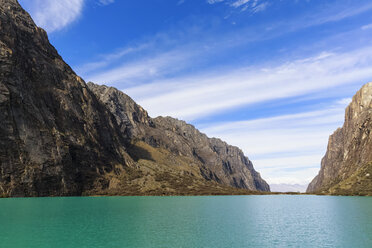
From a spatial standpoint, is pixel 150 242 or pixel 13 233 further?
pixel 13 233

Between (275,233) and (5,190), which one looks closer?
(275,233)

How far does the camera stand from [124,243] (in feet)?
153

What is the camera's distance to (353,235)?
56.2 m

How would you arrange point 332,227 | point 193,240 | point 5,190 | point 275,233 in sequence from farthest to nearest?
point 5,190 → point 332,227 → point 275,233 → point 193,240

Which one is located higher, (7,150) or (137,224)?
(7,150)

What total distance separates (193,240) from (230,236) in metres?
7.91

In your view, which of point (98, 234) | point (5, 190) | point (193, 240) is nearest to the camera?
point (193, 240)

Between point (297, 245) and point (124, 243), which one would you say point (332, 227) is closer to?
point (297, 245)

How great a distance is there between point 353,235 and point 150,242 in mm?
37723

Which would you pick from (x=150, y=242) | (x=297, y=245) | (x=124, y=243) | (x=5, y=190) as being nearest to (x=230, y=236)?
(x=297, y=245)

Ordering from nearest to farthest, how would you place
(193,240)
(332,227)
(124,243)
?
(124,243) < (193,240) < (332,227)

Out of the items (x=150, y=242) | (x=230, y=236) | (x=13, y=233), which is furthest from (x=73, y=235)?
(x=230, y=236)

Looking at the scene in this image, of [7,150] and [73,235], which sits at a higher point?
[7,150]

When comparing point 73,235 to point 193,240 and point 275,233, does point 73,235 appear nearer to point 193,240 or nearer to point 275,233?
point 193,240
